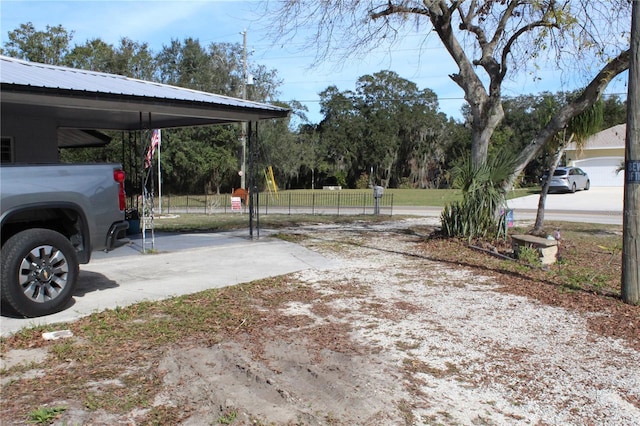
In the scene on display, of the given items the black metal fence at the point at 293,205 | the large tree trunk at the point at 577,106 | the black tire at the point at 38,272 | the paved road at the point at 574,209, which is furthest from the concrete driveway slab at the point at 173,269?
the paved road at the point at 574,209

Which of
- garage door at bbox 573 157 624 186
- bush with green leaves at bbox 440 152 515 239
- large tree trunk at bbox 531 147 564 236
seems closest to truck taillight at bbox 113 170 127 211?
bush with green leaves at bbox 440 152 515 239

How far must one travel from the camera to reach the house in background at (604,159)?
1670 inches

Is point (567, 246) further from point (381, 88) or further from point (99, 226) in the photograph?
point (381, 88)

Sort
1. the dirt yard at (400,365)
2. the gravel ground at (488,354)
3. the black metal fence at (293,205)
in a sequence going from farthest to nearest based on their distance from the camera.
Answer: the black metal fence at (293,205) < the gravel ground at (488,354) < the dirt yard at (400,365)

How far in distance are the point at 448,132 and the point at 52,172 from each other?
56305mm

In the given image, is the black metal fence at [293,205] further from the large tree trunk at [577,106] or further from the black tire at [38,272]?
the black tire at [38,272]

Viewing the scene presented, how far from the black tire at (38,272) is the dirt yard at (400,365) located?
144 centimetres

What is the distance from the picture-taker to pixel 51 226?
20.8 ft

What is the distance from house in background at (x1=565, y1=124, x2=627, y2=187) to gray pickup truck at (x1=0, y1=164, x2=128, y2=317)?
42.0 meters

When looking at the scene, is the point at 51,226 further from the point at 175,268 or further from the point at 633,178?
the point at 633,178

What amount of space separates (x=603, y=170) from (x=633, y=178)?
41011 mm

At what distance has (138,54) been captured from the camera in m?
38.6

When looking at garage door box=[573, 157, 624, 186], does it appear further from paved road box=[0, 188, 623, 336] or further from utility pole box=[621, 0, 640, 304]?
utility pole box=[621, 0, 640, 304]

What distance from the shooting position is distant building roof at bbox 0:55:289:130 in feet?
25.0
